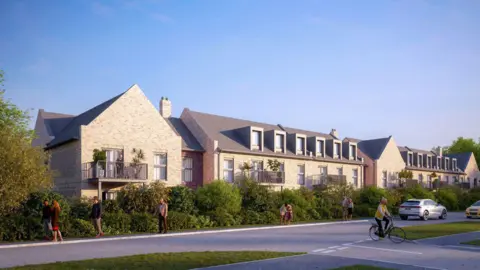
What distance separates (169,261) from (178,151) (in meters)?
20.7

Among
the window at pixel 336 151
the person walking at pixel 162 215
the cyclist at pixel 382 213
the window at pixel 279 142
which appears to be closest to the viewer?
the cyclist at pixel 382 213

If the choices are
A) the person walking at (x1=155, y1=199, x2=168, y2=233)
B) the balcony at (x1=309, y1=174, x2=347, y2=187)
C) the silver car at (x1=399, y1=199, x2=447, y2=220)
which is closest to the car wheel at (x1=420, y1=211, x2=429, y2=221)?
the silver car at (x1=399, y1=199, x2=447, y2=220)

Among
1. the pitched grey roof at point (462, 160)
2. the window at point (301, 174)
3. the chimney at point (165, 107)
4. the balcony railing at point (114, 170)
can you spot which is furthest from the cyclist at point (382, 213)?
the pitched grey roof at point (462, 160)

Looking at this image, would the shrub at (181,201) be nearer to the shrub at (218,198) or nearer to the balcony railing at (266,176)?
the shrub at (218,198)

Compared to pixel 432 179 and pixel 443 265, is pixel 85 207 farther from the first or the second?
pixel 432 179

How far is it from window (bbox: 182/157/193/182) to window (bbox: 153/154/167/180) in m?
3.11

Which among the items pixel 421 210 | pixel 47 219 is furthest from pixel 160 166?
pixel 421 210

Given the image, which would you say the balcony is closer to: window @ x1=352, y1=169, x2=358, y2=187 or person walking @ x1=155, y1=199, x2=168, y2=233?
window @ x1=352, y1=169, x2=358, y2=187

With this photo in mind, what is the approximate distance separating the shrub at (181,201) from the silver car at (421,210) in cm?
1593

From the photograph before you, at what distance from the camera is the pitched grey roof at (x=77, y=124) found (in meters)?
30.0

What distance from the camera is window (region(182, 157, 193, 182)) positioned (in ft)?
119

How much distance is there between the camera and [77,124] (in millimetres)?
31953

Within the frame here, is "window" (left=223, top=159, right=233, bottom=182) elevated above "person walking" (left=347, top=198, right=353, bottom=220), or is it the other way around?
"window" (left=223, top=159, right=233, bottom=182)

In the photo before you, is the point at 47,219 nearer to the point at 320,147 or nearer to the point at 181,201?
the point at 181,201
